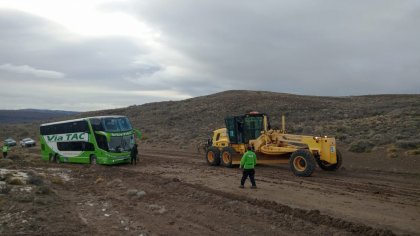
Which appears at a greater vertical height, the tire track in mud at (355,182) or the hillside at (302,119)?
the hillside at (302,119)

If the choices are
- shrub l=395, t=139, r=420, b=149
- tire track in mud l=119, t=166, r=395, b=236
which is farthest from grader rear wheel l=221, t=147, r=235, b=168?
shrub l=395, t=139, r=420, b=149

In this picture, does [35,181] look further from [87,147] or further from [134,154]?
[87,147]

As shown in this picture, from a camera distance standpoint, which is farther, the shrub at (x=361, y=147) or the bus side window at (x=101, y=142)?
the bus side window at (x=101, y=142)

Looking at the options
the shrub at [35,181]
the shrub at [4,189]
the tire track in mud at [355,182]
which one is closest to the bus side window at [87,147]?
the shrub at [35,181]

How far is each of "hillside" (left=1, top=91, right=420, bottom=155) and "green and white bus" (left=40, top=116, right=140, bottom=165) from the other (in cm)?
1439

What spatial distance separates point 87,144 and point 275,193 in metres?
18.1

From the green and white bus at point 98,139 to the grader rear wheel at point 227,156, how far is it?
7.51m

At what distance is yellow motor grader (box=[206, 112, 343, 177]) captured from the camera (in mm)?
19961

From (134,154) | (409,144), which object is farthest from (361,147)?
(134,154)

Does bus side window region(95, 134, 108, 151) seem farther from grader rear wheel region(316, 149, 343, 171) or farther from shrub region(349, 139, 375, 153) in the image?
shrub region(349, 139, 375, 153)

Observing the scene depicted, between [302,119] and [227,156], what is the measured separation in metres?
31.2

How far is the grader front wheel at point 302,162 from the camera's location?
63.2ft

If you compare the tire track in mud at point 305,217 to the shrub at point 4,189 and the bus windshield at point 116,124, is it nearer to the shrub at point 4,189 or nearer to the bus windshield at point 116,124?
the shrub at point 4,189

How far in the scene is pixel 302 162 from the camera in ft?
65.3
